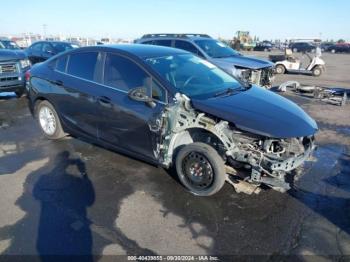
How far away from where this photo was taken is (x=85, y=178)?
186 inches

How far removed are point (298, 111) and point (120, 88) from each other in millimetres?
2422

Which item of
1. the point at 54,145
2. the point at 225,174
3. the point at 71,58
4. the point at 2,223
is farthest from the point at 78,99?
the point at 225,174

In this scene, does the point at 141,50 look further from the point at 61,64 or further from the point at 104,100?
the point at 61,64

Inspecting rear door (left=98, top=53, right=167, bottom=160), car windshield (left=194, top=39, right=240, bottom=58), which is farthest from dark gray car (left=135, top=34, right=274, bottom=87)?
rear door (left=98, top=53, right=167, bottom=160)

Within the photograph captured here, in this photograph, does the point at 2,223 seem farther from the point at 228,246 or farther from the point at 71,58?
the point at 71,58

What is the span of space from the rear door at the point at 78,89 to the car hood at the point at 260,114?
1779 mm

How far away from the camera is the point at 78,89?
5.19 meters

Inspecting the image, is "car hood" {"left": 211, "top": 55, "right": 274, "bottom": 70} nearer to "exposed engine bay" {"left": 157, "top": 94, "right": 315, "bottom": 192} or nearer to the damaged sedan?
the damaged sedan

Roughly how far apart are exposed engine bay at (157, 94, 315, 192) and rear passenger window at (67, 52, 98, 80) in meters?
1.66

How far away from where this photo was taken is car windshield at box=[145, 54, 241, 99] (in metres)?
4.43

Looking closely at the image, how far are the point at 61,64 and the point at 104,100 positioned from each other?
4.91 ft

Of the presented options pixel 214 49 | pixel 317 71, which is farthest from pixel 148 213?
pixel 317 71

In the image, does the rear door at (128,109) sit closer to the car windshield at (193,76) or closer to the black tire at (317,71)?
the car windshield at (193,76)

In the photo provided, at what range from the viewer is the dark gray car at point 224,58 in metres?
10.4
